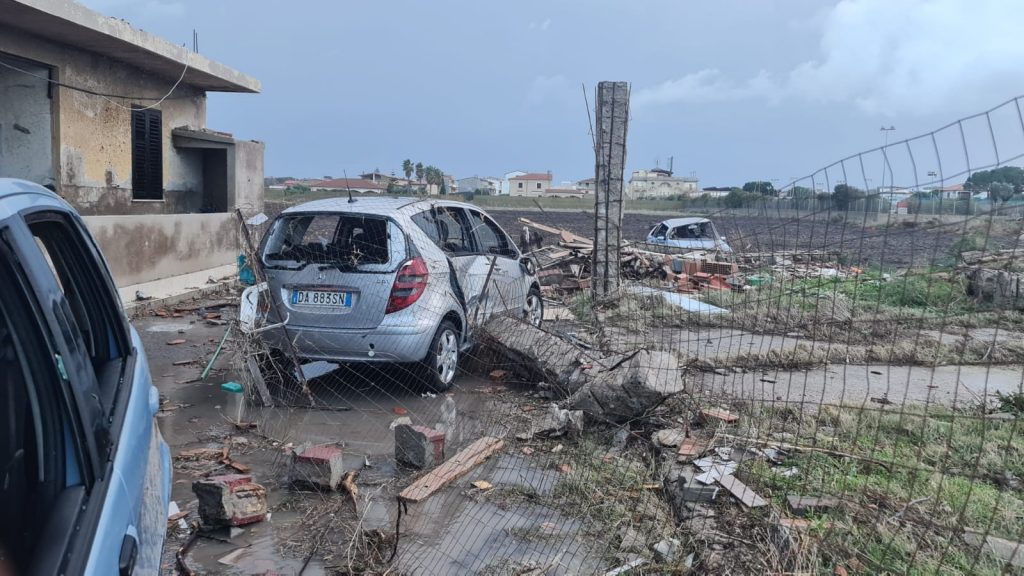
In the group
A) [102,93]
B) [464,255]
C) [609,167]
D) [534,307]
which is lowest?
[534,307]

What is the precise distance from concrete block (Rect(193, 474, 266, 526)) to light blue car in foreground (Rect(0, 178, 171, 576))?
179cm

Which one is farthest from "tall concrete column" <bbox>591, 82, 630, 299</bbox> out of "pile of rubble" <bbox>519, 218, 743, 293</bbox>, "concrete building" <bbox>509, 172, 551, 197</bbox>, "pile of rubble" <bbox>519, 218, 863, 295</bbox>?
"concrete building" <bbox>509, 172, 551, 197</bbox>

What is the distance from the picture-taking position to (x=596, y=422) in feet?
19.0

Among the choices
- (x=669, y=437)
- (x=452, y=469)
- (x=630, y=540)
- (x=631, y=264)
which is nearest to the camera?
(x=630, y=540)

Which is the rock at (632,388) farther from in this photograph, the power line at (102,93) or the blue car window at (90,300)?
the power line at (102,93)

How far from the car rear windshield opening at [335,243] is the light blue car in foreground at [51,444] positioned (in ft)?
14.1

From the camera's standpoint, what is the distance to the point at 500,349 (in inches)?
303

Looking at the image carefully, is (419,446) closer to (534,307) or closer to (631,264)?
(534,307)

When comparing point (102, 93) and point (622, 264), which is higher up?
point (102, 93)

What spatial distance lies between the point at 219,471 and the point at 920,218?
15.7 ft

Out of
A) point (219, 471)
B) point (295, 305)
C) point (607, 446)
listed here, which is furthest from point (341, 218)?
point (607, 446)

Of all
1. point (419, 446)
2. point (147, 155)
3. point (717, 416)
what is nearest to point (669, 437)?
point (717, 416)

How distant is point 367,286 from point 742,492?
3.81 metres

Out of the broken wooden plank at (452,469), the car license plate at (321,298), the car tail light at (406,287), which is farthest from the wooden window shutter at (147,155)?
the broken wooden plank at (452,469)
